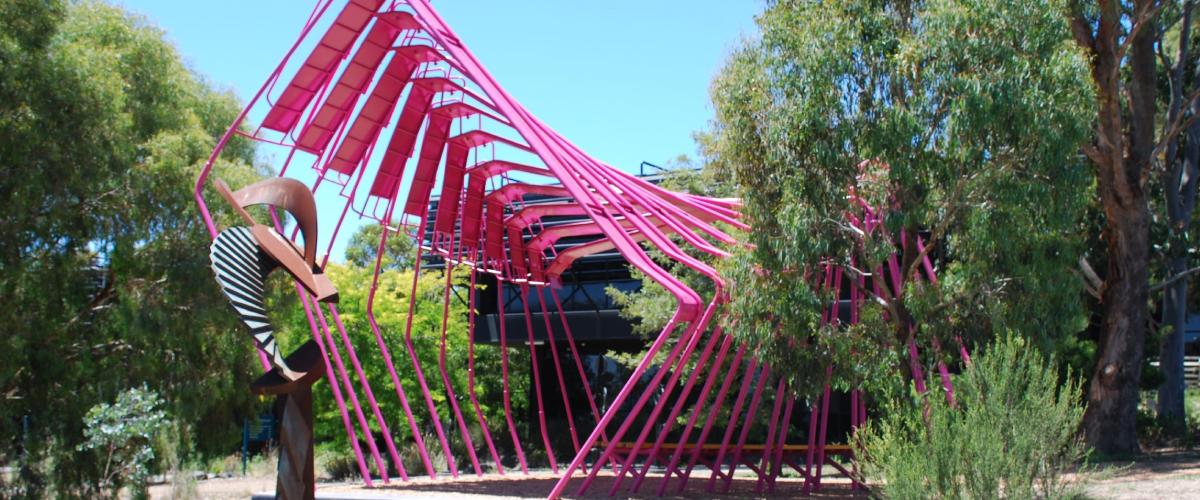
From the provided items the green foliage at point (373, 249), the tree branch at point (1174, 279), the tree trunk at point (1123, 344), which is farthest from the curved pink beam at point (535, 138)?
the green foliage at point (373, 249)

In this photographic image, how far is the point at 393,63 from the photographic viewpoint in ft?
56.5

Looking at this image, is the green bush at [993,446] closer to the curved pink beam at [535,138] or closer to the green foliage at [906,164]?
A: the green foliage at [906,164]

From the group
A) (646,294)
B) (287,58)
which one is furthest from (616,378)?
(287,58)

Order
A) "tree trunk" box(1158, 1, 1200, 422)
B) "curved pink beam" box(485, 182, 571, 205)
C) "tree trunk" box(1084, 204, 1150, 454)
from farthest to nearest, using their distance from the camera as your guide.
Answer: "tree trunk" box(1158, 1, 1200, 422), "tree trunk" box(1084, 204, 1150, 454), "curved pink beam" box(485, 182, 571, 205)

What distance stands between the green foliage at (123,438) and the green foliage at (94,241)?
42cm

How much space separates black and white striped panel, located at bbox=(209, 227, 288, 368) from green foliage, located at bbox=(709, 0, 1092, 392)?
222 inches

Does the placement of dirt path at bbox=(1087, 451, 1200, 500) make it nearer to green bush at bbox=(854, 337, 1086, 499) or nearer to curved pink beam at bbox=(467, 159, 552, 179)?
green bush at bbox=(854, 337, 1086, 499)

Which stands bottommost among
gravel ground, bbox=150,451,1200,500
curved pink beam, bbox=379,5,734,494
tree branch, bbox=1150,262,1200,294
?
gravel ground, bbox=150,451,1200,500

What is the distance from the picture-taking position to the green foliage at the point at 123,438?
17.1m

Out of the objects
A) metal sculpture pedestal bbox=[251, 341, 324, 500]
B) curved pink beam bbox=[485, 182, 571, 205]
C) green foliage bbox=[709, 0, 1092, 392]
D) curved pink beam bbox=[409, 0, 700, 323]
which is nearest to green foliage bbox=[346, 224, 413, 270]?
curved pink beam bbox=[485, 182, 571, 205]

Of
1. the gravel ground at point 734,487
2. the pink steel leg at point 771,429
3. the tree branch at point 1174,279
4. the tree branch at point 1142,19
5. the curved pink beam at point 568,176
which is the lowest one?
the gravel ground at point 734,487

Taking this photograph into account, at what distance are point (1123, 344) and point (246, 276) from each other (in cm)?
1709

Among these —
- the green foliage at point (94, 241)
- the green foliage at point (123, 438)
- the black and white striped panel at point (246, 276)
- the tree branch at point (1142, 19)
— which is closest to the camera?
the black and white striped panel at point (246, 276)

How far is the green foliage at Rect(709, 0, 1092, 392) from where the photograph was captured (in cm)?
1183
